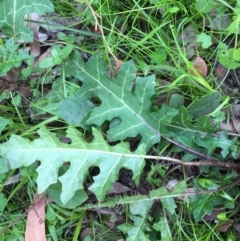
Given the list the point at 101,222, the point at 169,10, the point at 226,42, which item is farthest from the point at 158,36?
the point at 101,222

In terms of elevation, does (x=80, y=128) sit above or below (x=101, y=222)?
above

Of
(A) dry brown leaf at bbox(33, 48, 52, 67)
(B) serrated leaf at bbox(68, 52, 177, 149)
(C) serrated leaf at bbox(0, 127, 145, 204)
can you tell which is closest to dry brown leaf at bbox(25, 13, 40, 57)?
(A) dry brown leaf at bbox(33, 48, 52, 67)

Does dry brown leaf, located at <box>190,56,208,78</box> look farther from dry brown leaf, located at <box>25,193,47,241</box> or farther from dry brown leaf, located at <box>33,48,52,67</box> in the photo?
dry brown leaf, located at <box>25,193,47,241</box>

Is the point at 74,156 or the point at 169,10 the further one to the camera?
the point at 169,10

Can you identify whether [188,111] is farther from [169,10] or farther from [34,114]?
[34,114]

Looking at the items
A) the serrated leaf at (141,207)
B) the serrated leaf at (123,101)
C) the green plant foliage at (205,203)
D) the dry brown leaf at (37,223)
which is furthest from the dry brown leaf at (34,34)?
the green plant foliage at (205,203)

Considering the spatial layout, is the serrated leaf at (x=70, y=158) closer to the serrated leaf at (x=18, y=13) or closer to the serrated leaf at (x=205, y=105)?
the serrated leaf at (x=205, y=105)

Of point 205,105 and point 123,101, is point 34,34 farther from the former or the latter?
point 205,105
